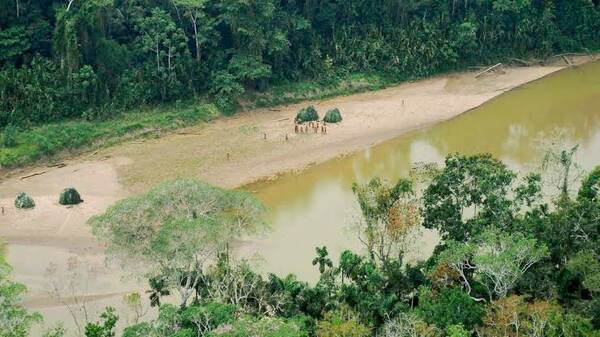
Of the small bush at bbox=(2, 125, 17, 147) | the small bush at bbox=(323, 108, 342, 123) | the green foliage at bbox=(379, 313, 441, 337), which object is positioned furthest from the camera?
the small bush at bbox=(323, 108, 342, 123)

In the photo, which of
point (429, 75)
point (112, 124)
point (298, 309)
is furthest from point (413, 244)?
point (429, 75)

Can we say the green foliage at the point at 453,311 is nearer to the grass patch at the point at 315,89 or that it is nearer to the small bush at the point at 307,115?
the small bush at the point at 307,115

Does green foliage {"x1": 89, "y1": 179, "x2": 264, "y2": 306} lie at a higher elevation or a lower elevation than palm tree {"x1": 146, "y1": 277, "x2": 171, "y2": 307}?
higher

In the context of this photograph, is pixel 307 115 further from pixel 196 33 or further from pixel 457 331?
pixel 457 331

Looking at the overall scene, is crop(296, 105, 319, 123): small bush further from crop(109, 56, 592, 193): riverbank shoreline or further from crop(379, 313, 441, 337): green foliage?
crop(379, 313, 441, 337): green foliage

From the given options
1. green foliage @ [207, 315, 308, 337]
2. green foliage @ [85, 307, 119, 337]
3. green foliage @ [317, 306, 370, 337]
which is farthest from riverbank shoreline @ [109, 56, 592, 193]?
green foliage @ [207, 315, 308, 337]

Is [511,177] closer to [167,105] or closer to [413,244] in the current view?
[413,244]

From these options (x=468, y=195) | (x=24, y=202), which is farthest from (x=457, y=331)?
(x=24, y=202)
